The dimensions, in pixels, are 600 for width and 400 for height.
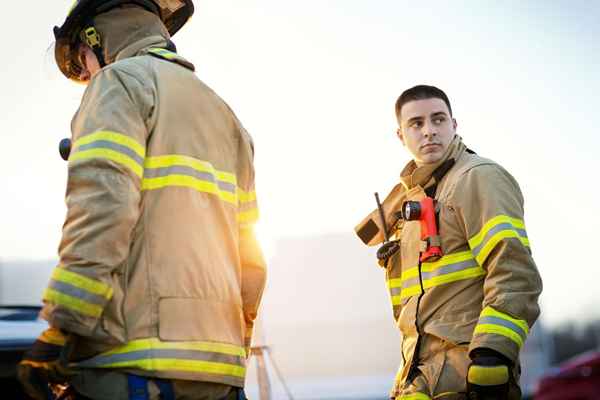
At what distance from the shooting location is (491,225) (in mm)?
3518

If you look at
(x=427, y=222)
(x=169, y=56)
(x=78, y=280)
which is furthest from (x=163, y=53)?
(x=427, y=222)

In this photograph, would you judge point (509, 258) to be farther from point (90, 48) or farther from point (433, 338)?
point (90, 48)

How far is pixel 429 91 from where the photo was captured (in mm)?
4207

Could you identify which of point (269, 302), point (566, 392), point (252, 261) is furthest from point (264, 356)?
point (269, 302)

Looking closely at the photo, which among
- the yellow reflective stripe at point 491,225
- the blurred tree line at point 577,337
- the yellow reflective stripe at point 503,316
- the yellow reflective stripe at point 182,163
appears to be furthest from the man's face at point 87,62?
the blurred tree line at point 577,337

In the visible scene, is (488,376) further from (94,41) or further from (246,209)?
(94,41)

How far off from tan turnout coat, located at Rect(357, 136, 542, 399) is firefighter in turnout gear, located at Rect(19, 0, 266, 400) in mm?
922

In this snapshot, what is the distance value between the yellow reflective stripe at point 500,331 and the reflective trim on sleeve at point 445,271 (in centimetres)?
32

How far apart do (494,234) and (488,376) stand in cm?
59

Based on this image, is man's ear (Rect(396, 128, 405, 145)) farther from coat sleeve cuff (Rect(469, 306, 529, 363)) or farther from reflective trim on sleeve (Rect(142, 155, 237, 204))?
reflective trim on sleeve (Rect(142, 155, 237, 204))

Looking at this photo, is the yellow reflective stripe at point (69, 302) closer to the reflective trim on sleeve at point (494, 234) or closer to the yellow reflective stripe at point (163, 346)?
the yellow reflective stripe at point (163, 346)

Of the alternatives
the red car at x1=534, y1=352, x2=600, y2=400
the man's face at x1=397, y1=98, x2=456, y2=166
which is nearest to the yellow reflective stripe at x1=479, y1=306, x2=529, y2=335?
the man's face at x1=397, y1=98, x2=456, y2=166

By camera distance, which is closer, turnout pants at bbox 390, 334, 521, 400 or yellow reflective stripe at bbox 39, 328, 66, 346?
yellow reflective stripe at bbox 39, 328, 66, 346

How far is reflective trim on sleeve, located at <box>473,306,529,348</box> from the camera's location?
3.30 m
